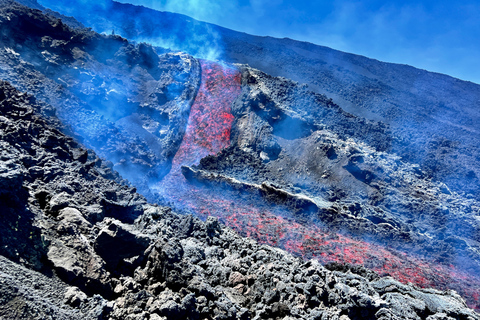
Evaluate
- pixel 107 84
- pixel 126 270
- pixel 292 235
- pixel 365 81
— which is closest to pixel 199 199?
pixel 292 235

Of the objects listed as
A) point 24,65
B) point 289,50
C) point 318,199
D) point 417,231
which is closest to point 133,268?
point 318,199

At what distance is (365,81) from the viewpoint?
26844 mm

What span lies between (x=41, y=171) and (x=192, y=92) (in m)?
14.7

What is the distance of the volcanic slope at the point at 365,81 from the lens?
18.0m

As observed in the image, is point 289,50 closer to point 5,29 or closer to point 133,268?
point 5,29

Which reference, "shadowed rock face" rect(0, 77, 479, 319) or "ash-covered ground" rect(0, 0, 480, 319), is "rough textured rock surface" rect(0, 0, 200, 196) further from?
"shadowed rock face" rect(0, 77, 479, 319)

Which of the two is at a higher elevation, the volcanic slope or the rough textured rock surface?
the volcanic slope

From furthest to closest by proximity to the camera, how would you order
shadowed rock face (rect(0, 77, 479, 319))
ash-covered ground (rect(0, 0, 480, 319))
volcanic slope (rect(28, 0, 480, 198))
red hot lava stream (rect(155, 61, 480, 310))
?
1. volcanic slope (rect(28, 0, 480, 198))
2. red hot lava stream (rect(155, 61, 480, 310))
3. ash-covered ground (rect(0, 0, 480, 319))
4. shadowed rock face (rect(0, 77, 479, 319))

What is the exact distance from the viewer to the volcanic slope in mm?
17953

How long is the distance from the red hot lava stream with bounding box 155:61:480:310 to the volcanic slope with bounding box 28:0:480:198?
6698mm

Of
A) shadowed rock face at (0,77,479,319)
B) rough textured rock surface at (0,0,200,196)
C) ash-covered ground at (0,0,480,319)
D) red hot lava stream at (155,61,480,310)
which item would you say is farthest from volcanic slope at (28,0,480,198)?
shadowed rock face at (0,77,479,319)

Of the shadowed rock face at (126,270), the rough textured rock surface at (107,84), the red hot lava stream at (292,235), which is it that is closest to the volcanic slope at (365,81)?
the red hot lava stream at (292,235)

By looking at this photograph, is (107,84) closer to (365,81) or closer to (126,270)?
(126,270)

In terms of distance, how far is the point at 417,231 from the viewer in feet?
43.0
